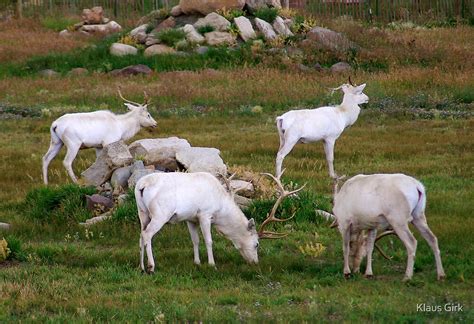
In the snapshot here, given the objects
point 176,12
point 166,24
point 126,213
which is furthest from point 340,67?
point 126,213

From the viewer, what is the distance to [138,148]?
617 inches

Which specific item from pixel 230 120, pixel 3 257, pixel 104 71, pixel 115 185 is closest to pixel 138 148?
pixel 115 185

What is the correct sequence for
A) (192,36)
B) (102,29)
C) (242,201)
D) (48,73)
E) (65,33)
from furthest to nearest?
(102,29), (65,33), (192,36), (48,73), (242,201)

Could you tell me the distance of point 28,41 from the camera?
122 ft

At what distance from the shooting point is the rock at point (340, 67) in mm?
29188

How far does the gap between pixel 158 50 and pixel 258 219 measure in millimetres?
19375

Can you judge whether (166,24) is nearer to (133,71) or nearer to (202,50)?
(202,50)

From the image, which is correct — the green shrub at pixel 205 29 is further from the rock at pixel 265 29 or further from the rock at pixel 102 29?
the rock at pixel 102 29

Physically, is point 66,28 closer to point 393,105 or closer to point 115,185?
point 393,105

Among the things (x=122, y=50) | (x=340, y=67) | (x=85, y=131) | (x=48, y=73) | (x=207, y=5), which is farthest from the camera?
(x=207, y=5)

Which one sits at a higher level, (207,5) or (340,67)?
(207,5)

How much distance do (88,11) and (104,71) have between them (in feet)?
37.6

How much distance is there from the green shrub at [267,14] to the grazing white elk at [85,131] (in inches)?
654

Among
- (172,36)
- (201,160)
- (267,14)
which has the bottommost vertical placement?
(172,36)
